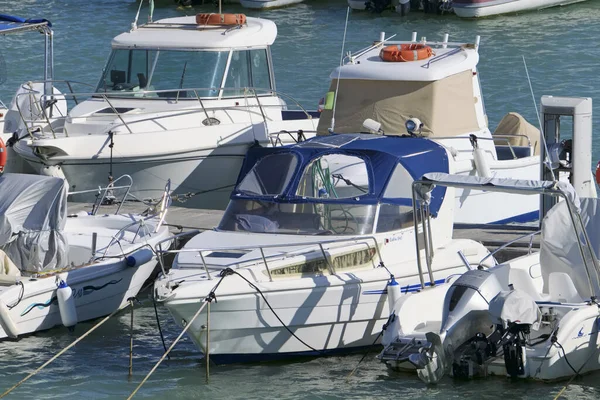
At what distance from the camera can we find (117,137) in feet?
52.4

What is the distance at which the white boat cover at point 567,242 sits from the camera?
37.1 ft

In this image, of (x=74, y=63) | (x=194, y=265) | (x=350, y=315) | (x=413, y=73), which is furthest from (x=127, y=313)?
(x=74, y=63)

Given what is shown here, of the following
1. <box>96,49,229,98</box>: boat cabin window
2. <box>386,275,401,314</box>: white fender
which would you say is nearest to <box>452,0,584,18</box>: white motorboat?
<box>96,49,229,98</box>: boat cabin window

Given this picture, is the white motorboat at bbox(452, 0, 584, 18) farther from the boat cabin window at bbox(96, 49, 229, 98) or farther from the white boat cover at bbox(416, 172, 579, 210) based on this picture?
the white boat cover at bbox(416, 172, 579, 210)

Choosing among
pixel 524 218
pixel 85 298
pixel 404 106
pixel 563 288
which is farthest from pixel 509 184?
pixel 524 218

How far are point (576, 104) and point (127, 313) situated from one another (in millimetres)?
5205

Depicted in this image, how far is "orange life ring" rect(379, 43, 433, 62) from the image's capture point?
621 inches

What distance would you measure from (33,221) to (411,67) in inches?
203

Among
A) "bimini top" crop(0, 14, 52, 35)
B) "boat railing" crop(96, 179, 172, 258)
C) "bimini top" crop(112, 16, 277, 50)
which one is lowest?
"boat railing" crop(96, 179, 172, 258)

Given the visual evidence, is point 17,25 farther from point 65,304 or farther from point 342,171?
point 342,171

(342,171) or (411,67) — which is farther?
(411,67)

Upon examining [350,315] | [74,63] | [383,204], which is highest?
[383,204]

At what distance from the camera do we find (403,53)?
15.8m

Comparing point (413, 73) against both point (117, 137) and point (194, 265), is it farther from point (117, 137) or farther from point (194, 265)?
point (194, 265)
